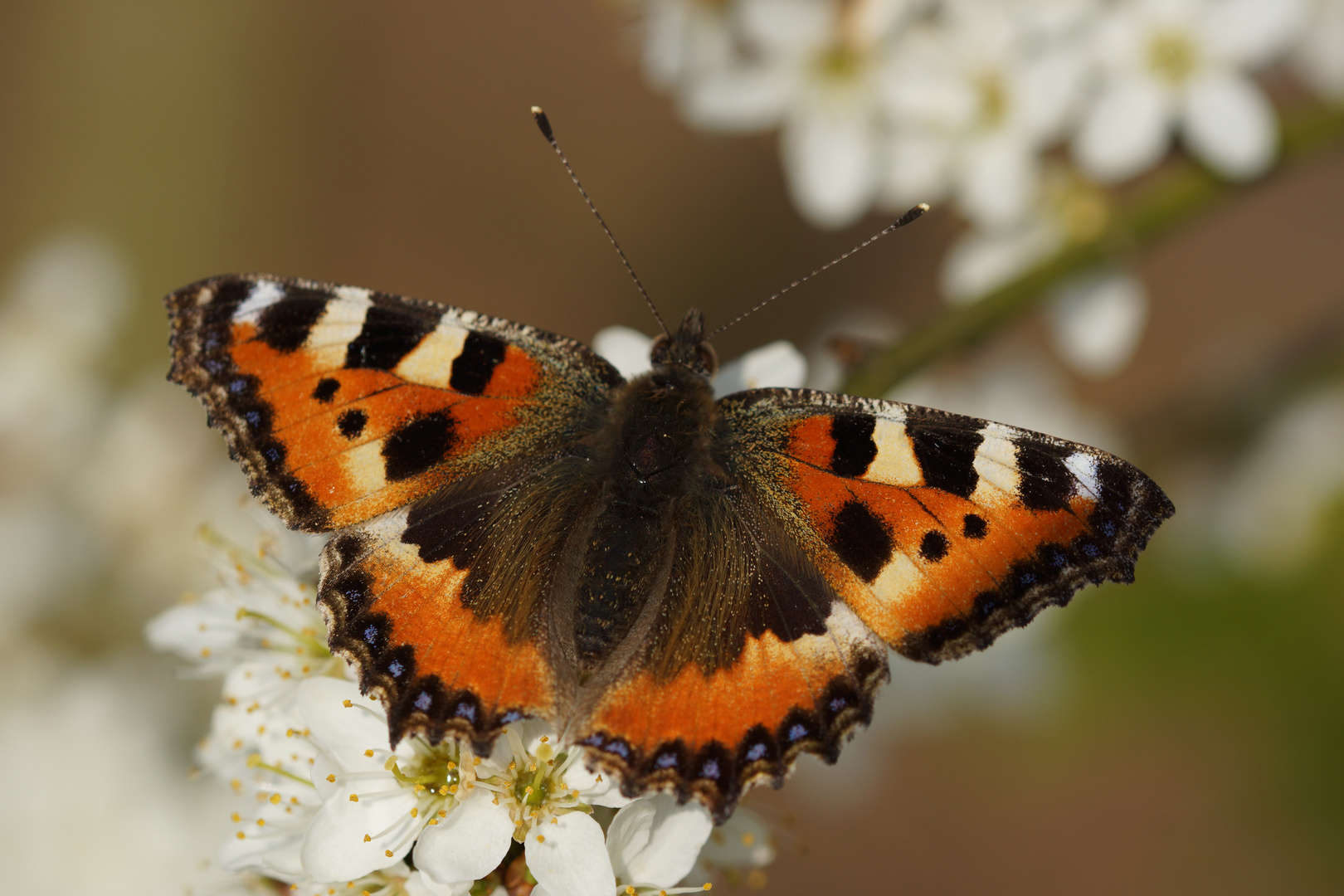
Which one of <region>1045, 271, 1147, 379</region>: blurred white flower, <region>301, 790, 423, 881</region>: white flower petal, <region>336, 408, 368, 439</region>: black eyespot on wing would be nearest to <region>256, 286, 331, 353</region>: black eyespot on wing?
<region>336, 408, 368, 439</region>: black eyespot on wing

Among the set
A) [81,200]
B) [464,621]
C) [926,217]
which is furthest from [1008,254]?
[81,200]

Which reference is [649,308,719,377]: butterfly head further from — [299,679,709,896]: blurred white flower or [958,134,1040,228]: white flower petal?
[958,134,1040,228]: white flower petal

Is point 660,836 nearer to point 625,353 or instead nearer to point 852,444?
point 852,444

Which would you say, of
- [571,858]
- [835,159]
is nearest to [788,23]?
[835,159]

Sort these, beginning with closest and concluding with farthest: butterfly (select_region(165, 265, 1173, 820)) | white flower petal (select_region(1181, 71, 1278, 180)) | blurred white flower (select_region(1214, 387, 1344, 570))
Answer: butterfly (select_region(165, 265, 1173, 820)) < white flower petal (select_region(1181, 71, 1278, 180)) < blurred white flower (select_region(1214, 387, 1344, 570))

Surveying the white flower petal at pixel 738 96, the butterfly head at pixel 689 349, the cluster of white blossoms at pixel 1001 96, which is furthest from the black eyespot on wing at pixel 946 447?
the white flower petal at pixel 738 96
